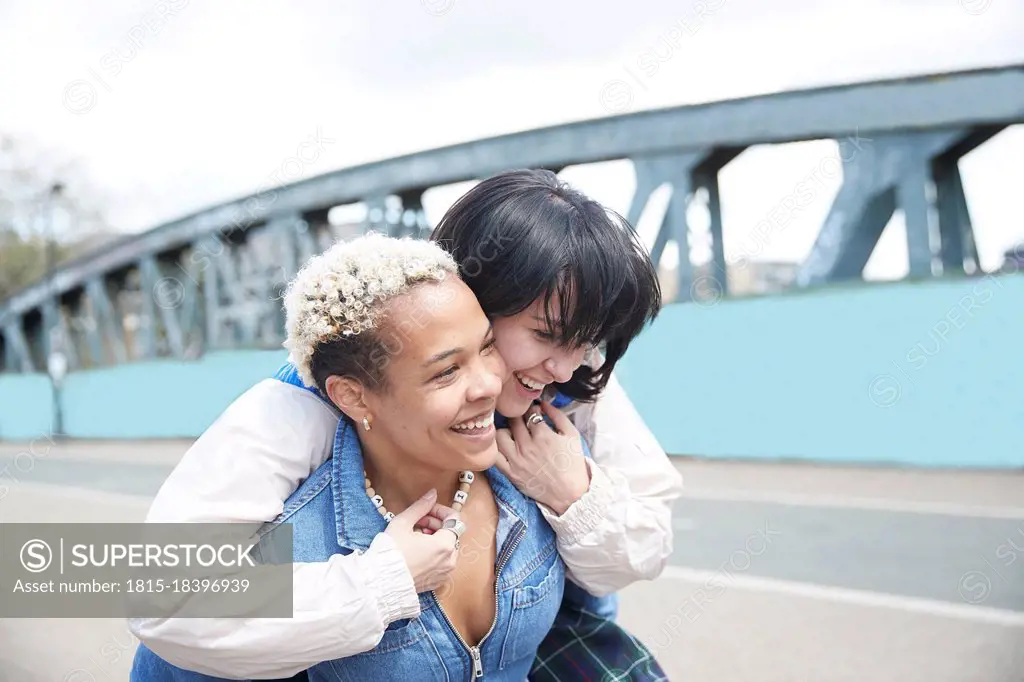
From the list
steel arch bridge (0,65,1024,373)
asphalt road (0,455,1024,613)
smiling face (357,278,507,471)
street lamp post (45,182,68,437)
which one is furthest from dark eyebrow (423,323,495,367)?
street lamp post (45,182,68,437)

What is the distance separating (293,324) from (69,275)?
916 inches

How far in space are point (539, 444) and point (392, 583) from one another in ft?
1.55

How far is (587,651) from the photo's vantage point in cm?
203

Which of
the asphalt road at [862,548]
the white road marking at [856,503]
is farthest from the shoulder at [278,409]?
the white road marking at [856,503]

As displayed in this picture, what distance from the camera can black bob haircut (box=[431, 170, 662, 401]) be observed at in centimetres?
178

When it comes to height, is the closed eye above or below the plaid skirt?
above

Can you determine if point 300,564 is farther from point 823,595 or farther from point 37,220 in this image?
point 37,220

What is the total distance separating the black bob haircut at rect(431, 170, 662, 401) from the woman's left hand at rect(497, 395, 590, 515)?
21 cm

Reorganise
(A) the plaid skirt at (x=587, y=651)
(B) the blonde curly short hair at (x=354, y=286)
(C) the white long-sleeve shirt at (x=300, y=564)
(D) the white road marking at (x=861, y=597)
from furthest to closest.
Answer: (D) the white road marking at (x=861, y=597), (A) the plaid skirt at (x=587, y=651), (B) the blonde curly short hair at (x=354, y=286), (C) the white long-sleeve shirt at (x=300, y=564)

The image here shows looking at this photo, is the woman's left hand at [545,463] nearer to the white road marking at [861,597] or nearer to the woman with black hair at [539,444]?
the woman with black hair at [539,444]

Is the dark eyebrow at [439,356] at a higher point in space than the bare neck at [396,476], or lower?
higher

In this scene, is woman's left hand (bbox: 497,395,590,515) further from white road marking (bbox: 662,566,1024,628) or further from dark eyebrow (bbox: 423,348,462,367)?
white road marking (bbox: 662,566,1024,628)

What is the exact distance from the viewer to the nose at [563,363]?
1837 millimetres

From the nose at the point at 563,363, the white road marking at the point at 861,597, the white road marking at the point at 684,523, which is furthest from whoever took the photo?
the white road marking at the point at 684,523
